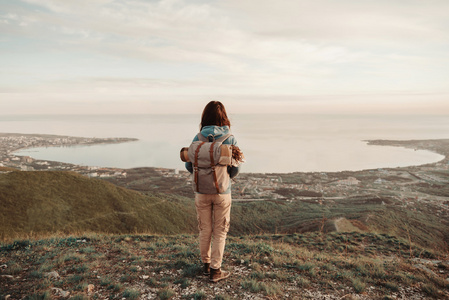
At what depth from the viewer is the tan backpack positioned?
3486mm

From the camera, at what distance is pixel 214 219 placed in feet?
12.7

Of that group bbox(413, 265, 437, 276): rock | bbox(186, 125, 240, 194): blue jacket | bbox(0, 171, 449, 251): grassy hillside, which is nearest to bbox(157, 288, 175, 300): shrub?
bbox(186, 125, 240, 194): blue jacket

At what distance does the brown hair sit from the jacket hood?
0.29 ft

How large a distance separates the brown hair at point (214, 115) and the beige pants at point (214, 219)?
115 centimetres

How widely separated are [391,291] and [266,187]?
47.1 m

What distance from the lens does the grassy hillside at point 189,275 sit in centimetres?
381

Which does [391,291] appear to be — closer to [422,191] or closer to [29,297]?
[29,297]

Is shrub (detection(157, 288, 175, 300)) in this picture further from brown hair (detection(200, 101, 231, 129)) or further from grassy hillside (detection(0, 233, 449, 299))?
brown hair (detection(200, 101, 231, 129))

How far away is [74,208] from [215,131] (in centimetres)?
2066

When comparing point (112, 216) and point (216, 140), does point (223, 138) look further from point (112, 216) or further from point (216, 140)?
point (112, 216)

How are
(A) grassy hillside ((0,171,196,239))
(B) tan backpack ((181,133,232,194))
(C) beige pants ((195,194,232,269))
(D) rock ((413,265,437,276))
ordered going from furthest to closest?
(A) grassy hillside ((0,171,196,239))
(D) rock ((413,265,437,276))
(C) beige pants ((195,194,232,269))
(B) tan backpack ((181,133,232,194))

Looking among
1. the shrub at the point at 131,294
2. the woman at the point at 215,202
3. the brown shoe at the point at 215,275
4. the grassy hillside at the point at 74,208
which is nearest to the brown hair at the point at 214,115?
the woman at the point at 215,202

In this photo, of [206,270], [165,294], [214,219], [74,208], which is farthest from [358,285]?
[74,208]

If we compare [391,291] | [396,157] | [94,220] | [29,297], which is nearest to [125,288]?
[29,297]
